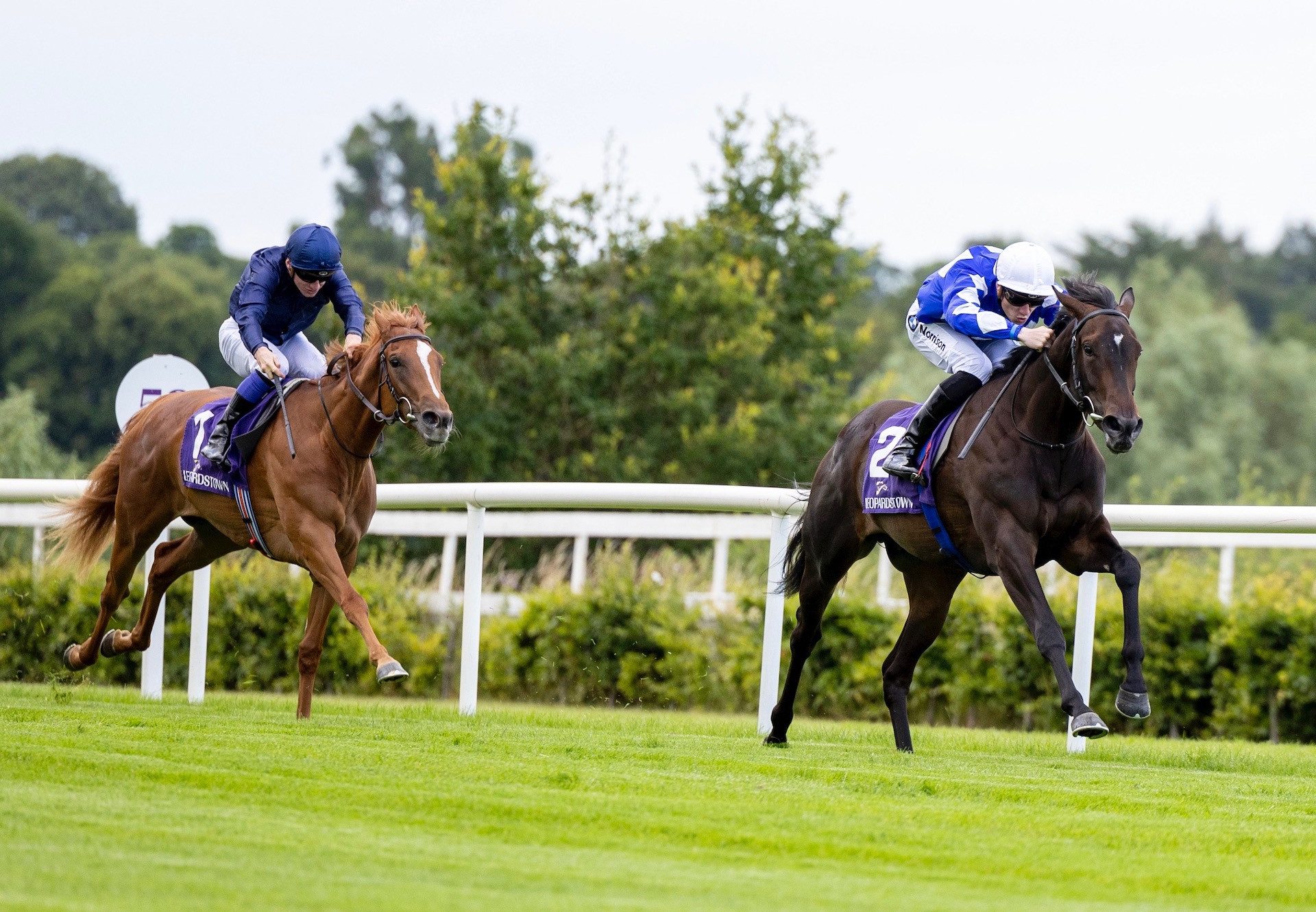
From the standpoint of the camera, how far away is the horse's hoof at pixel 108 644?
7.73 m

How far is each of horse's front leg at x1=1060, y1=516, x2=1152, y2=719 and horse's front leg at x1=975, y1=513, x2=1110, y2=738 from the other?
0.15 meters

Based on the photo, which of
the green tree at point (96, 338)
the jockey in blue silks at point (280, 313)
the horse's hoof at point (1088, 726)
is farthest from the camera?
the green tree at point (96, 338)

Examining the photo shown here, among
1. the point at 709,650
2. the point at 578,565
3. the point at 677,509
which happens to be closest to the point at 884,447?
the point at 677,509

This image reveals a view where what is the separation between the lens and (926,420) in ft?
21.7

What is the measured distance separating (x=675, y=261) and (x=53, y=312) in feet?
89.7

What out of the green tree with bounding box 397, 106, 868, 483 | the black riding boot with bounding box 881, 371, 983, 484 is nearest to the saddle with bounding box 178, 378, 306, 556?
the black riding boot with bounding box 881, 371, 983, 484

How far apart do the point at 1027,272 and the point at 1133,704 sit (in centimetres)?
176

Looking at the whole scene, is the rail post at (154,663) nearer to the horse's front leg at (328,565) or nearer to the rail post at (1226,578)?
the horse's front leg at (328,565)

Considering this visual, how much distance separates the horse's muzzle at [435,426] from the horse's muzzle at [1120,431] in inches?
95.6

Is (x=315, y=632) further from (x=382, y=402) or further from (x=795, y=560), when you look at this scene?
(x=795, y=560)

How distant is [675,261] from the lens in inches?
685

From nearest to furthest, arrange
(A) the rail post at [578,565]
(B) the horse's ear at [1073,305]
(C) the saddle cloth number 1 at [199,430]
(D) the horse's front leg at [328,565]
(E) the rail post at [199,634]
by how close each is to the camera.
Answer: (B) the horse's ear at [1073,305] → (D) the horse's front leg at [328,565] → (C) the saddle cloth number 1 at [199,430] → (E) the rail post at [199,634] → (A) the rail post at [578,565]

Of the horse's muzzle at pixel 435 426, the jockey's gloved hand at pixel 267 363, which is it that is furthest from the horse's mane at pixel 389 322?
the horse's muzzle at pixel 435 426

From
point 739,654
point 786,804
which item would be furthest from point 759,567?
point 786,804
